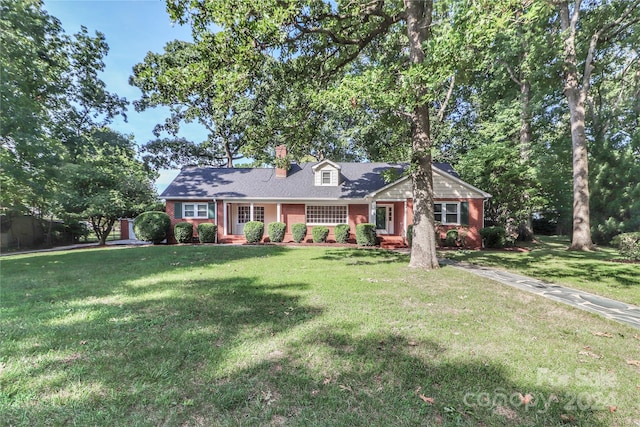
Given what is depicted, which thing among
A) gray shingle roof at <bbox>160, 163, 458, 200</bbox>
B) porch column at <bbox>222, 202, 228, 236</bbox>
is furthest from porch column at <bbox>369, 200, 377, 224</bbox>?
porch column at <bbox>222, 202, 228, 236</bbox>

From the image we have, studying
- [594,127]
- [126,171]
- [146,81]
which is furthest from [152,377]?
[594,127]

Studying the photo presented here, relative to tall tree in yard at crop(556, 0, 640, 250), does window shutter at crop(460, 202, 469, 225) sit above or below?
below

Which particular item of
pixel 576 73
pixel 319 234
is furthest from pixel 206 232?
pixel 576 73

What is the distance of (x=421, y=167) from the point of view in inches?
317

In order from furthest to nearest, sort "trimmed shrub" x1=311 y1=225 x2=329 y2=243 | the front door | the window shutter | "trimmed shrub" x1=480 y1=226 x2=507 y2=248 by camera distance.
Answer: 1. the front door
2. "trimmed shrub" x1=311 y1=225 x2=329 y2=243
3. the window shutter
4. "trimmed shrub" x1=480 y1=226 x2=507 y2=248

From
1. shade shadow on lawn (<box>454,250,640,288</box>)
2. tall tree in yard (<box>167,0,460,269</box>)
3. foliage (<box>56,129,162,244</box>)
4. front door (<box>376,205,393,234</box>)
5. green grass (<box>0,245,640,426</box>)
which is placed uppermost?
tall tree in yard (<box>167,0,460,269</box>)

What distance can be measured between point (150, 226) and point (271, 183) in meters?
7.38

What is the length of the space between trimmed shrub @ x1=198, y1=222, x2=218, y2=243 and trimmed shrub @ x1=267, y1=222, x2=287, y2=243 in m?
3.30

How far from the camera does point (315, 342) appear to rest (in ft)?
11.0

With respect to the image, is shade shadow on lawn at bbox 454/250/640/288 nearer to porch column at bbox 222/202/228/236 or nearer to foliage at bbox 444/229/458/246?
foliage at bbox 444/229/458/246

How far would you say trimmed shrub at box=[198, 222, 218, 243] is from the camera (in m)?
15.6

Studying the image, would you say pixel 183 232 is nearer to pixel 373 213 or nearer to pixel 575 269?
pixel 373 213

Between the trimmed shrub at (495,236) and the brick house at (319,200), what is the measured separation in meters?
0.59

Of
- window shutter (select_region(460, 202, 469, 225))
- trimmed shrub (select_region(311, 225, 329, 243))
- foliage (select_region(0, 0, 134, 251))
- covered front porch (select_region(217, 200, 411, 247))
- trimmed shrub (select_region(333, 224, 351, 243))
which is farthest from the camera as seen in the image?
covered front porch (select_region(217, 200, 411, 247))
